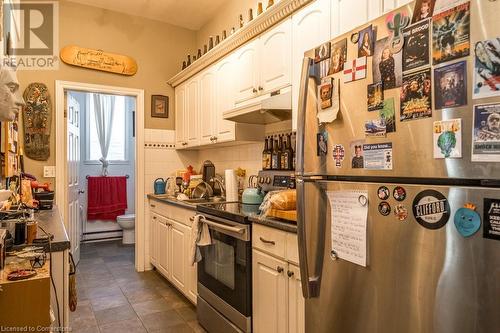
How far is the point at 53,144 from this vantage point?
10.8 feet

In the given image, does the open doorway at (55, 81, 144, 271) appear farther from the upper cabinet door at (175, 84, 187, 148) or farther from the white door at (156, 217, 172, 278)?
the white door at (156, 217, 172, 278)

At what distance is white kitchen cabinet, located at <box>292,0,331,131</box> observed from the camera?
1818 mm

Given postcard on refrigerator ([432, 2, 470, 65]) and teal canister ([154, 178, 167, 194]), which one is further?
teal canister ([154, 178, 167, 194])

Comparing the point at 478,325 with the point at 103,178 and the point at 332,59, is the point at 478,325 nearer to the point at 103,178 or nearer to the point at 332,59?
the point at 332,59

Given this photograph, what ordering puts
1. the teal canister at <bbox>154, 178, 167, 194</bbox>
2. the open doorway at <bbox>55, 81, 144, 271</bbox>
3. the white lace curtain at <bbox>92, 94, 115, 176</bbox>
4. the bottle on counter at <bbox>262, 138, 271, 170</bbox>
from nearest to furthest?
the bottle on counter at <bbox>262, 138, 271, 170</bbox>, the teal canister at <bbox>154, 178, 167, 194</bbox>, the open doorway at <bbox>55, 81, 144, 271</bbox>, the white lace curtain at <bbox>92, 94, 115, 176</bbox>

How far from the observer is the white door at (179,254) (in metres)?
2.75

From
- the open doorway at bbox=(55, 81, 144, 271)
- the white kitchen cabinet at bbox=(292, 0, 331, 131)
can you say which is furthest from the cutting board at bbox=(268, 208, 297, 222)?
the open doorway at bbox=(55, 81, 144, 271)

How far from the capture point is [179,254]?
112 inches

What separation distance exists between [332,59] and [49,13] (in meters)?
3.42

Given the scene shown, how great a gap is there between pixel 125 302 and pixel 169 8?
121 inches

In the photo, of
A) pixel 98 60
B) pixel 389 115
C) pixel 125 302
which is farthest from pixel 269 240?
pixel 98 60

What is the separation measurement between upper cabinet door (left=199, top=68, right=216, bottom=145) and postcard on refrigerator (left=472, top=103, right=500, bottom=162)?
2.42 meters

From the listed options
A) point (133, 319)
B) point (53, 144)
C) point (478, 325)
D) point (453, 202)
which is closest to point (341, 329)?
point (478, 325)

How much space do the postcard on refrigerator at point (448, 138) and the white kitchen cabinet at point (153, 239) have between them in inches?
120
